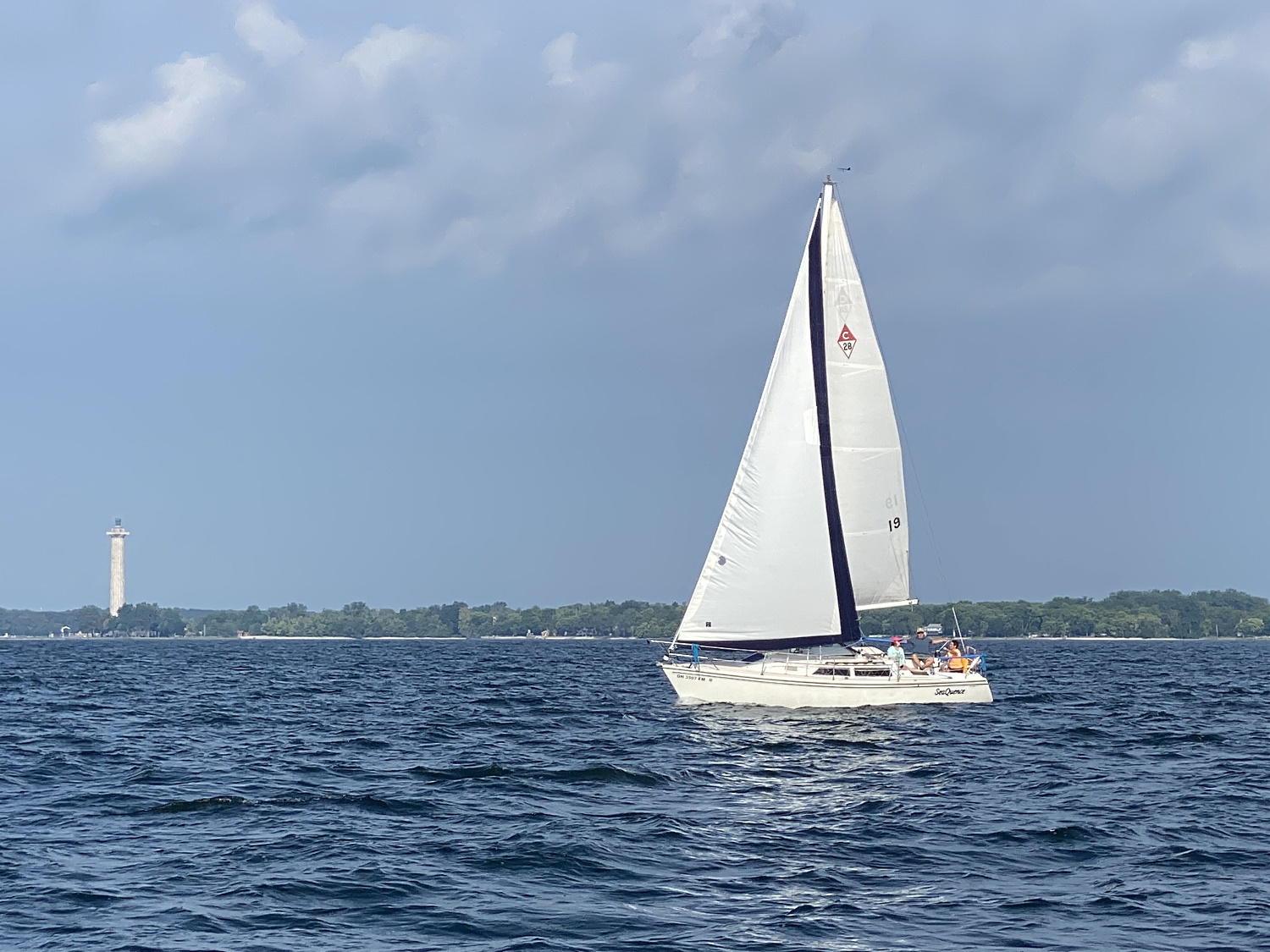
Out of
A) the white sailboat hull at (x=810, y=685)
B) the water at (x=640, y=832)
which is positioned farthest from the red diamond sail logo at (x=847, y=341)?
the water at (x=640, y=832)

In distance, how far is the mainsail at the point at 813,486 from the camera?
140ft

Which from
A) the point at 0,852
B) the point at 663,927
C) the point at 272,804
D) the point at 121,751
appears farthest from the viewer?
the point at 121,751

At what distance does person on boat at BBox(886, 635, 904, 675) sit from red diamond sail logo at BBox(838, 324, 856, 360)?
8979 mm

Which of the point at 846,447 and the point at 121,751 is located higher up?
the point at 846,447

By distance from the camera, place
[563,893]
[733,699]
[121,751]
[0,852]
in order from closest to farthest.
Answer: [563,893]
[0,852]
[121,751]
[733,699]

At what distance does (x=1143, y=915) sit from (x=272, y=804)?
14.3 metres

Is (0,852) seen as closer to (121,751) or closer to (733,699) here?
(121,751)

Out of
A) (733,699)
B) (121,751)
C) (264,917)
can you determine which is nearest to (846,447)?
(733,699)

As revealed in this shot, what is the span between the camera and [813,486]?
1692 inches

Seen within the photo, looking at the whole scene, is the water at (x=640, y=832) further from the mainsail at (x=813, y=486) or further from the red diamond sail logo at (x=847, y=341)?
the red diamond sail logo at (x=847, y=341)

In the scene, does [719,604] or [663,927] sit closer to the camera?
[663,927]

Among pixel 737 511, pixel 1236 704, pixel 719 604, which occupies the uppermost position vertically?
pixel 737 511

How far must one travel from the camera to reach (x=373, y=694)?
55969 millimetres

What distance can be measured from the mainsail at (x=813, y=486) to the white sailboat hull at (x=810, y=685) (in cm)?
156
